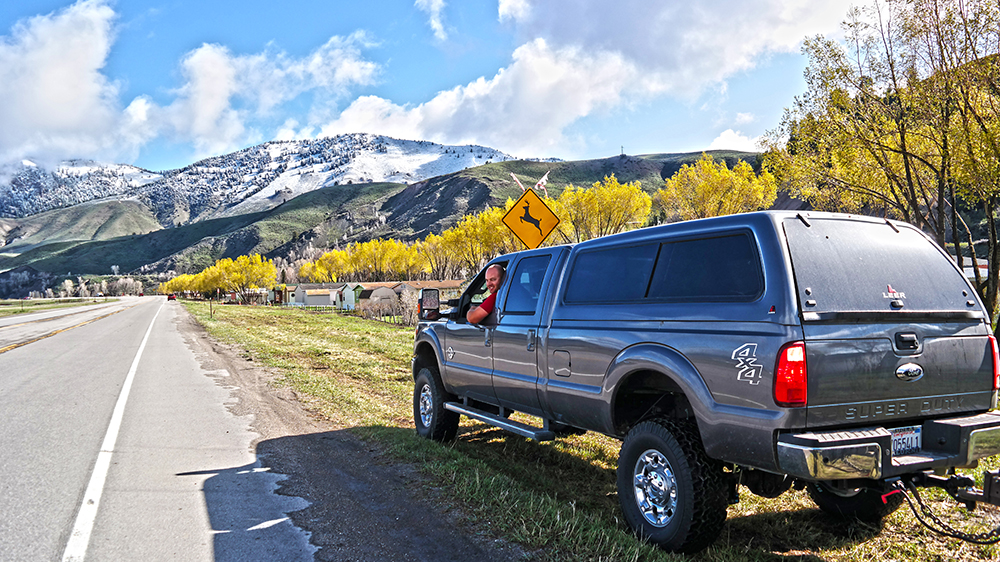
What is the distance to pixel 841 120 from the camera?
1309 centimetres

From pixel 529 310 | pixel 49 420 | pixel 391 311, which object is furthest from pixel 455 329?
pixel 391 311

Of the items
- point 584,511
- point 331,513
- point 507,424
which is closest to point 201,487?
point 331,513

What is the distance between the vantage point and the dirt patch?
3947 millimetres

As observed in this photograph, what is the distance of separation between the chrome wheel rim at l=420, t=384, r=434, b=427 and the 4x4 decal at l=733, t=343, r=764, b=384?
4287 millimetres

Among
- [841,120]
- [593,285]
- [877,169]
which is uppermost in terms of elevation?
[841,120]

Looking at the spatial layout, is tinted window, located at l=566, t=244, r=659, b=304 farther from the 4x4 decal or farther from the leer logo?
the leer logo

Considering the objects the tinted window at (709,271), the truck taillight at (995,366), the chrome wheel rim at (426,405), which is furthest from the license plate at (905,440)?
the chrome wheel rim at (426,405)

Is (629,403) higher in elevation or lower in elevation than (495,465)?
higher

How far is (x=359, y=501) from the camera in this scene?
4863 mm

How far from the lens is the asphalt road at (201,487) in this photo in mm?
3996

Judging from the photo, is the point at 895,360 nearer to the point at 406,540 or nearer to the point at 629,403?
the point at 629,403

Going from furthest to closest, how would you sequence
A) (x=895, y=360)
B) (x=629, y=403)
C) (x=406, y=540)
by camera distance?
(x=629, y=403) → (x=406, y=540) → (x=895, y=360)

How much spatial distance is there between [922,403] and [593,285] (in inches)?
92.4

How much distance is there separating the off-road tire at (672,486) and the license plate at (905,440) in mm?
1001
